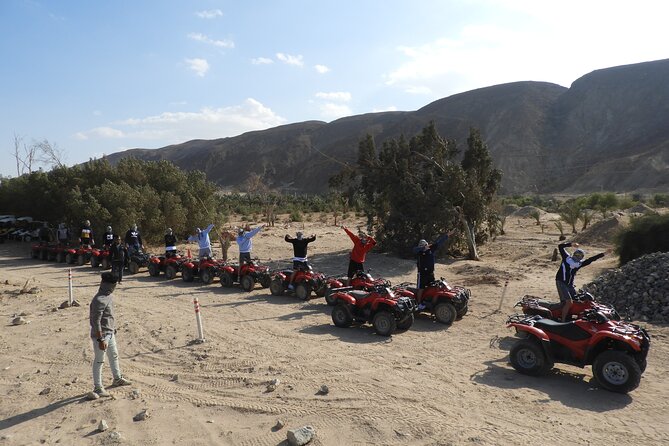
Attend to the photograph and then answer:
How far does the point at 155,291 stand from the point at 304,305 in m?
4.83

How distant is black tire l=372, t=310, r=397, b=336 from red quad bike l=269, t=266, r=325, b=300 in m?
3.29

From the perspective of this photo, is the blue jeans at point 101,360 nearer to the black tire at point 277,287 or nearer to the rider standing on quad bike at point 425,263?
the rider standing on quad bike at point 425,263

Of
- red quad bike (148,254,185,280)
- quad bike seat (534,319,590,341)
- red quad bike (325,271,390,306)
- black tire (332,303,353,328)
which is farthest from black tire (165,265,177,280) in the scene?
quad bike seat (534,319,590,341)

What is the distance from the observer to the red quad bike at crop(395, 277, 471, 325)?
9727 millimetres

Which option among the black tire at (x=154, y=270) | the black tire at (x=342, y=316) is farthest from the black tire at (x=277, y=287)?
the black tire at (x=154, y=270)

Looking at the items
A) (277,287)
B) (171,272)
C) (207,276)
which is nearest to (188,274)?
(207,276)

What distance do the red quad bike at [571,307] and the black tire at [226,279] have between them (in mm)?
7960

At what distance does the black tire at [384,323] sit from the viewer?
29.2ft

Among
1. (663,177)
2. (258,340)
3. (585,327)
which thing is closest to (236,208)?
(258,340)

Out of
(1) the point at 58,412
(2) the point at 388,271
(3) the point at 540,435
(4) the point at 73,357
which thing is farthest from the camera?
(2) the point at 388,271

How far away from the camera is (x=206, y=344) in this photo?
339 inches

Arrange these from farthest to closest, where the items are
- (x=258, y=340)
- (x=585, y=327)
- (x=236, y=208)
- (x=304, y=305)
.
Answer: (x=236, y=208) < (x=304, y=305) < (x=258, y=340) < (x=585, y=327)

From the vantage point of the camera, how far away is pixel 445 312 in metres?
9.77

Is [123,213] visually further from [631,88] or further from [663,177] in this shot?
[631,88]
